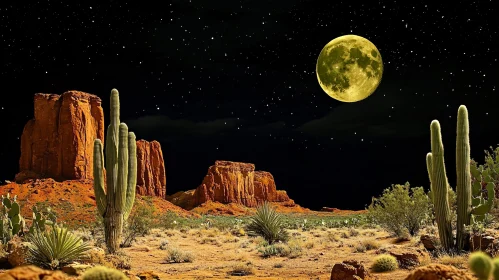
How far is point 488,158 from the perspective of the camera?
16.5 meters

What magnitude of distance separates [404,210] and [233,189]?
7753 centimetres

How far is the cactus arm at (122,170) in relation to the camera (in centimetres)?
1491

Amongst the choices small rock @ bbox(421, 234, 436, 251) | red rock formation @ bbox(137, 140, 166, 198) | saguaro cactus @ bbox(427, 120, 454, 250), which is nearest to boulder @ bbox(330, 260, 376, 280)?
saguaro cactus @ bbox(427, 120, 454, 250)

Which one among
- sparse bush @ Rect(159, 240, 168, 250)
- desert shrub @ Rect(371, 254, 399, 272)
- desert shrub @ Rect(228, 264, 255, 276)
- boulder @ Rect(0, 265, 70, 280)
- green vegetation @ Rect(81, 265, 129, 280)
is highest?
boulder @ Rect(0, 265, 70, 280)

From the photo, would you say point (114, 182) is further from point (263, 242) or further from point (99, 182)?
point (263, 242)

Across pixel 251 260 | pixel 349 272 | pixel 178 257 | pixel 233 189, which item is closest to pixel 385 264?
pixel 349 272

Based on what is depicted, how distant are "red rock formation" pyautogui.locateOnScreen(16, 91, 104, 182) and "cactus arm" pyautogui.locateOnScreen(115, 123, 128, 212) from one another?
45119 millimetres

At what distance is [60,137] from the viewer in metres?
60.2

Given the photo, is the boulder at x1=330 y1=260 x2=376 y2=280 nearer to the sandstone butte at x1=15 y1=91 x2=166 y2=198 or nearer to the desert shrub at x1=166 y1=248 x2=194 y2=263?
the desert shrub at x1=166 y1=248 x2=194 y2=263

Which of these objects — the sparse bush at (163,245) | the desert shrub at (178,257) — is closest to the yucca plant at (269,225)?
the sparse bush at (163,245)

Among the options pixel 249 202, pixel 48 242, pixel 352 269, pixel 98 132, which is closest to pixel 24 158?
pixel 98 132

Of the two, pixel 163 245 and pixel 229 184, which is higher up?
pixel 229 184

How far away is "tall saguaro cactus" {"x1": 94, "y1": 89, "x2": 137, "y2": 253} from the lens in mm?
14906

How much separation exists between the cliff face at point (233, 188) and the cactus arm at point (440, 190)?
77296 mm
